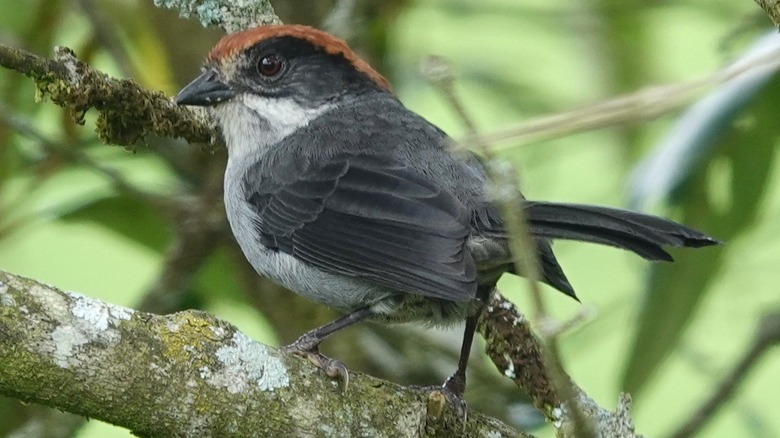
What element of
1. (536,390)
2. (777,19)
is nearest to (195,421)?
(536,390)

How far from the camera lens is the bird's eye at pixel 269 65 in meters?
4.02

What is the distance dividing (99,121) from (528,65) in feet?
13.0

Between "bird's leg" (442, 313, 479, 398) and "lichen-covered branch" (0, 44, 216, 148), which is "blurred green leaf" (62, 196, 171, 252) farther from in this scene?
"bird's leg" (442, 313, 479, 398)

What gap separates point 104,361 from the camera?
245cm

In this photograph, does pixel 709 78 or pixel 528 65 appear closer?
pixel 709 78

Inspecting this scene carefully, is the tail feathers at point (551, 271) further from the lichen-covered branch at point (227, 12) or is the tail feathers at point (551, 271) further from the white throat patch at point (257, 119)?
the lichen-covered branch at point (227, 12)

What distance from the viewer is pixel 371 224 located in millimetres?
3441

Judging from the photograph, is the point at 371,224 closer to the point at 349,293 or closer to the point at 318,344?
the point at 349,293

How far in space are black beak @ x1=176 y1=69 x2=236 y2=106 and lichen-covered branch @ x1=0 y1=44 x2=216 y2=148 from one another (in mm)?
262

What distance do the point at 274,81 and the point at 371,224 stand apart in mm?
934

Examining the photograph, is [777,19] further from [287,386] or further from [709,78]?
[287,386]

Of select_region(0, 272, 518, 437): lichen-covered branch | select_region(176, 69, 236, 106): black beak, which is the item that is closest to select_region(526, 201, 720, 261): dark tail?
select_region(0, 272, 518, 437): lichen-covered branch

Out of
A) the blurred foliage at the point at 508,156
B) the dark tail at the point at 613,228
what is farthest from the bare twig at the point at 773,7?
the blurred foliage at the point at 508,156

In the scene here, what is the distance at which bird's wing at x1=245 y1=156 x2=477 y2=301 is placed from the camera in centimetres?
Answer: 324
